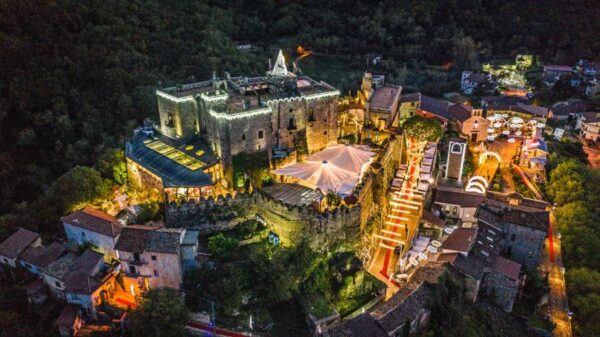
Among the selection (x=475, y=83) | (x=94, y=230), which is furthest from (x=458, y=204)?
(x=475, y=83)

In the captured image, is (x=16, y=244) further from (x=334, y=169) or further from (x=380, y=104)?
(x=380, y=104)

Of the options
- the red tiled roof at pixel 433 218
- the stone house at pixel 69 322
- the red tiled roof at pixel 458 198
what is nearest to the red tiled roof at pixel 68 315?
the stone house at pixel 69 322

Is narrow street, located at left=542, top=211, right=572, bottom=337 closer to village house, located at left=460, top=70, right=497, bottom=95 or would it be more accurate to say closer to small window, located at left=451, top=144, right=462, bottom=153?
small window, located at left=451, top=144, right=462, bottom=153

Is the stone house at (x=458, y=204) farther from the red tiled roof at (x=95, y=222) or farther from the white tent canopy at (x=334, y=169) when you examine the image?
the red tiled roof at (x=95, y=222)

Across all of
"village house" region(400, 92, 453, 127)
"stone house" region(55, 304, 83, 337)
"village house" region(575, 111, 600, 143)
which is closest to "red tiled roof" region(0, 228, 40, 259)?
"stone house" region(55, 304, 83, 337)

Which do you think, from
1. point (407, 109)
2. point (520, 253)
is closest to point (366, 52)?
point (407, 109)

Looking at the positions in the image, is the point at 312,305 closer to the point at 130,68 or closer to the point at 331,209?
the point at 331,209
